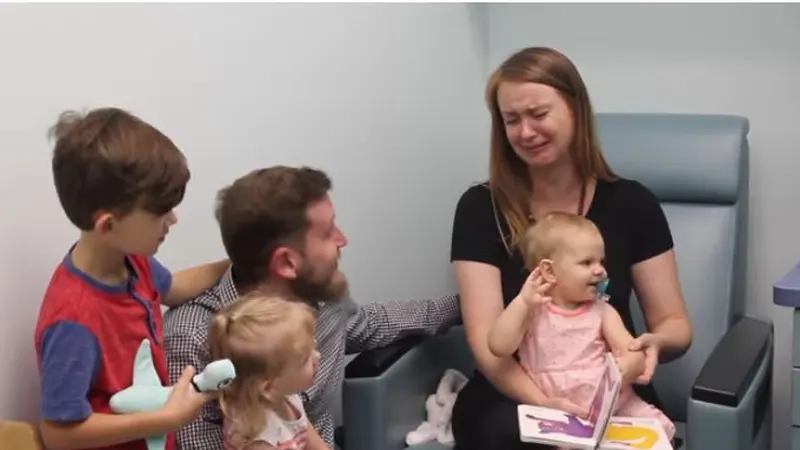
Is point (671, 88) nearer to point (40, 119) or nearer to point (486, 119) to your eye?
point (486, 119)

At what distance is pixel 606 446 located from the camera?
168 cm

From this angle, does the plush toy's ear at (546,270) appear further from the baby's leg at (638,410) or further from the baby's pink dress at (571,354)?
the baby's leg at (638,410)

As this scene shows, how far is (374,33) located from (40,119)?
35.3 inches

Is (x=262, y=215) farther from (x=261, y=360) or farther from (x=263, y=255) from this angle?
(x=261, y=360)

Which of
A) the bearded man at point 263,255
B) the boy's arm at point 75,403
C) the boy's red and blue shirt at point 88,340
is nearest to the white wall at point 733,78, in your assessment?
the bearded man at point 263,255

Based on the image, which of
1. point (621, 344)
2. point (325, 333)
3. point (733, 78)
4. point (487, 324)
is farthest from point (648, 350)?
point (733, 78)

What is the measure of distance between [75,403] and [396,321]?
2.65 ft

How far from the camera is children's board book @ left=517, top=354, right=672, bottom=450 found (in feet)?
5.35

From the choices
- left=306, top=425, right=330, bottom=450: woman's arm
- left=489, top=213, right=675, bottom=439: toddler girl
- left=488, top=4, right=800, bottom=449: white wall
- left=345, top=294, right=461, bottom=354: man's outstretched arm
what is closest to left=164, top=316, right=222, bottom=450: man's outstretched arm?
left=306, top=425, right=330, bottom=450: woman's arm

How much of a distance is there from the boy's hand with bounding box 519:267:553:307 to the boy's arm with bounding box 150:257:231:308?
48 cm

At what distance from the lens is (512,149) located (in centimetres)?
201

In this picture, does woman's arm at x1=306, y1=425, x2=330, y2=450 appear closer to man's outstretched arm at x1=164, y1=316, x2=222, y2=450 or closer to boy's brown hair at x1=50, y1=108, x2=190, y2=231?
man's outstretched arm at x1=164, y1=316, x2=222, y2=450

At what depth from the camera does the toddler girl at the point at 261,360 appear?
55.0 inches

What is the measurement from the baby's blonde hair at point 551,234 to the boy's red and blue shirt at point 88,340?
2.23 ft
